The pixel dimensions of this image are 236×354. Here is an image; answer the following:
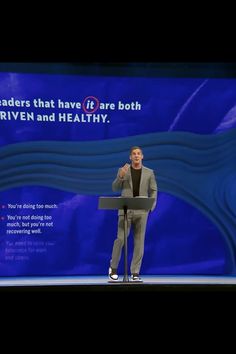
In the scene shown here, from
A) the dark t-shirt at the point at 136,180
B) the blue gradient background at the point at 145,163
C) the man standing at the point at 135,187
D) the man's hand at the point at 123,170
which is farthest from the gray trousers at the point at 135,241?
the blue gradient background at the point at 145,163

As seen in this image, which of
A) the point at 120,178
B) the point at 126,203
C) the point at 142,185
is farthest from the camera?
the point at 142,185

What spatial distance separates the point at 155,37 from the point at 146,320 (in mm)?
3453

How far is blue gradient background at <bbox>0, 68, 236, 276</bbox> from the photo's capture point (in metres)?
8.66

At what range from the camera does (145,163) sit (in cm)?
881

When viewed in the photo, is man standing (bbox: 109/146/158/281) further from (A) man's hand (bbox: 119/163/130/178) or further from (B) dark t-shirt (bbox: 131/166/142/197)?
(A) man's hand (bbox: 119/163/130/178)

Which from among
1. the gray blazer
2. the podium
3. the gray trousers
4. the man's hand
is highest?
the man's hand

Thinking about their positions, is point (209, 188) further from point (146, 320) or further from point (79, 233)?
point (146, 320)

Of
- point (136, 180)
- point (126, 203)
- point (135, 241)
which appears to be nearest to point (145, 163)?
point (136, 180)

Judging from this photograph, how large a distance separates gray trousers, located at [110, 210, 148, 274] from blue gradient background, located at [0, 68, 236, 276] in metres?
1.06

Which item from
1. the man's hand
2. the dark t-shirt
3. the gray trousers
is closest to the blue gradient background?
the gray trousers

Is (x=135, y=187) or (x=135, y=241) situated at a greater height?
(x=135, y=187)

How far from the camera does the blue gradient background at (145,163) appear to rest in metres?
8.66

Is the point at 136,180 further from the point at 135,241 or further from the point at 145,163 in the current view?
the point at 145,163

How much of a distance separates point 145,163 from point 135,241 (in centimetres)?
144
